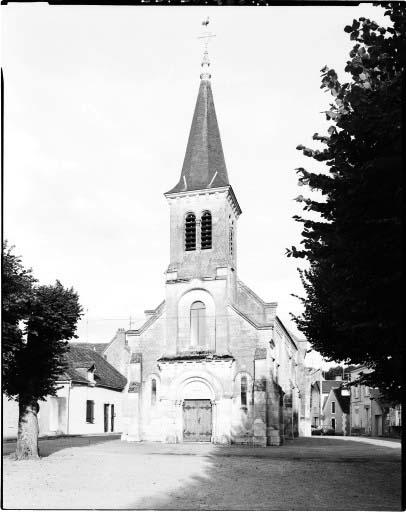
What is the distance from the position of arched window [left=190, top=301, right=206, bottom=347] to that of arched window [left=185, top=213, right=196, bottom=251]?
3.62 metres

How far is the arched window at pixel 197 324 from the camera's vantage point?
37.1m

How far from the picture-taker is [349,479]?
1755 centimetres

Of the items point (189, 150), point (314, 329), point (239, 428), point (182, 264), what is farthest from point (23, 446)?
point (189, 150)

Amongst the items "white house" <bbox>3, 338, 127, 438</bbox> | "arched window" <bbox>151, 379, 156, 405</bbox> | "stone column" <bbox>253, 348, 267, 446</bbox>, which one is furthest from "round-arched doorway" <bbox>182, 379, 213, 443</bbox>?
"white house" <bbox>3, 338, 127, 438</bbox>

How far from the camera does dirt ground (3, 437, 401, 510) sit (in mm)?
12289

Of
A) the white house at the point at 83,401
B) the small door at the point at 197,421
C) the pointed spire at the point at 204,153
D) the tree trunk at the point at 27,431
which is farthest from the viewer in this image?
the white house at the point at 83,401

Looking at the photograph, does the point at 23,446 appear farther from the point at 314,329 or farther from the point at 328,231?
the point at 328,231

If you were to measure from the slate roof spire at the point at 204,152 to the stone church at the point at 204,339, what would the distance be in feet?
0.24

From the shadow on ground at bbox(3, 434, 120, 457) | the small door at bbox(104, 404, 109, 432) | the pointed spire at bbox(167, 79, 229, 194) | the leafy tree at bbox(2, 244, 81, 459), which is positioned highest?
the pointed spire at bbox(167, 79, 229, 194)

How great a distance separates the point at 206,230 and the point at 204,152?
17.5 ft

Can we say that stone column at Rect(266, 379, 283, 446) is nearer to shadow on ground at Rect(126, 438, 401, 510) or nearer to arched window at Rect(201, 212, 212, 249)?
arched window at Rect(201, 212, 212, 249)

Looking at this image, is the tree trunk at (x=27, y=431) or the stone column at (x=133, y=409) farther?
the stone column at (x=133, y=409)

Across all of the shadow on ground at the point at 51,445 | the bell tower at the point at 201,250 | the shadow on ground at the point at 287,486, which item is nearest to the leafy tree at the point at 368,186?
the shadow on ground at the point at 287,486

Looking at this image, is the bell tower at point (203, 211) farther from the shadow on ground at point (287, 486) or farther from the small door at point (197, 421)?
the shadow on ground at point (287, 486)
